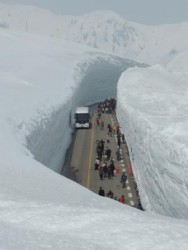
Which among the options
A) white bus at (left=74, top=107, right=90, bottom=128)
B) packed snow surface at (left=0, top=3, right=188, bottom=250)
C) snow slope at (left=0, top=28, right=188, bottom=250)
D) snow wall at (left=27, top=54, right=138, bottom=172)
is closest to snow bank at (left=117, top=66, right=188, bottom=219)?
packed snow surface at (left=0, top=3, right=188, bottom=250)

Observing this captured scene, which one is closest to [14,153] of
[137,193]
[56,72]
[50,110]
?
[137,193]

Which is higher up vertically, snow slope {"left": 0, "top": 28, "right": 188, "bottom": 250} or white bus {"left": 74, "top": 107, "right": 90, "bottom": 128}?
snow slope {"left": 0, "top": 28, "right": 188, "bottom": 250}

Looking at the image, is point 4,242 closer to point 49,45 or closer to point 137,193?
point 137,193

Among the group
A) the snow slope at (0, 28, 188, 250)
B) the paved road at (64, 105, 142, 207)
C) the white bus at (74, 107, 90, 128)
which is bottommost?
the paved road at (64, 105, 142, 207)

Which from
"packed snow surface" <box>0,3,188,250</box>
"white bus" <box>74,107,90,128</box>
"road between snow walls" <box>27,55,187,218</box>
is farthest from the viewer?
"white bus" <box>74,107,90,128</box>

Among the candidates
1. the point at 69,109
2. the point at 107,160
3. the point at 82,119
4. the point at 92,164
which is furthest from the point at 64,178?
the point at 69,109

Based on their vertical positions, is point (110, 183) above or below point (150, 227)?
below

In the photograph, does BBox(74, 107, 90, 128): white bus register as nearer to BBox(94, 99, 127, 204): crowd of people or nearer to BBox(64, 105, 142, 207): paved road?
BBox(64, 105, 142, 207): paved road
